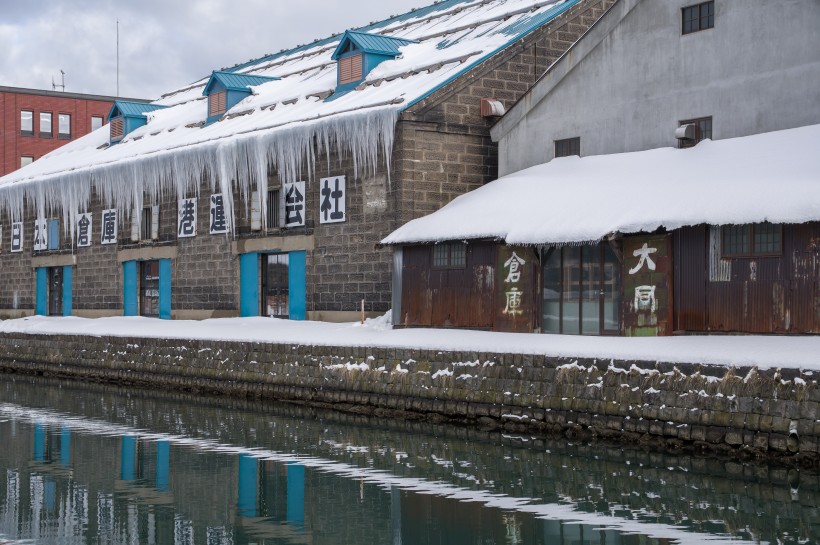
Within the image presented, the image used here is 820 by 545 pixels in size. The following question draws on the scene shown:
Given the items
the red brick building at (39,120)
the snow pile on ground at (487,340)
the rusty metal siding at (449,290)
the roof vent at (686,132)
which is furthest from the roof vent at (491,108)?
the red brick building at (39,120)

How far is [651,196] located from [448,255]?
5399 millimetres

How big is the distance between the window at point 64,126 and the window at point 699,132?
54188 millimetres

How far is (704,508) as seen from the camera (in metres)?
13.7

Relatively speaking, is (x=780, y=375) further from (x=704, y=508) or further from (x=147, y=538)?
(x=147, y=538)

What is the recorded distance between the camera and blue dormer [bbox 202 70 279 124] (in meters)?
36.3

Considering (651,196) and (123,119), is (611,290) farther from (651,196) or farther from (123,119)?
(123,119)

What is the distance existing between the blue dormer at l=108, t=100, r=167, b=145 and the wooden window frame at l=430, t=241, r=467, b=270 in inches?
810

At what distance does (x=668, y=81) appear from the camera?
78.4 ft

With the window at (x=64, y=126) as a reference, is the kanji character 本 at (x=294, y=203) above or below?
below

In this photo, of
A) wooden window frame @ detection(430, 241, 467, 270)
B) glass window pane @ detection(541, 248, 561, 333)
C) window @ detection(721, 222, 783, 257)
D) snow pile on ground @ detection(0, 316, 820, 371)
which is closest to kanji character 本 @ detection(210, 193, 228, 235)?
snow pile on ground @ detection(0, 316, 820, 371)

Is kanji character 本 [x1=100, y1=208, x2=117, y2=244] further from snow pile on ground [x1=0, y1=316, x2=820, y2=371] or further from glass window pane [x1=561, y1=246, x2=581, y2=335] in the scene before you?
glass window pane [x1=561, y1=246, x2=581, y2=335]

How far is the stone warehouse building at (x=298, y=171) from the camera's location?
2778 cm

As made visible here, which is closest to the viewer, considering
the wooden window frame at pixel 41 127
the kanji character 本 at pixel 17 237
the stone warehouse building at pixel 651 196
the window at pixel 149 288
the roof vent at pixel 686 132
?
the stone warehouse building at pixel 651 196

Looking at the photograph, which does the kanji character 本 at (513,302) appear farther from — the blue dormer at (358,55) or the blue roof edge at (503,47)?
the blue dormer at (358,55)
